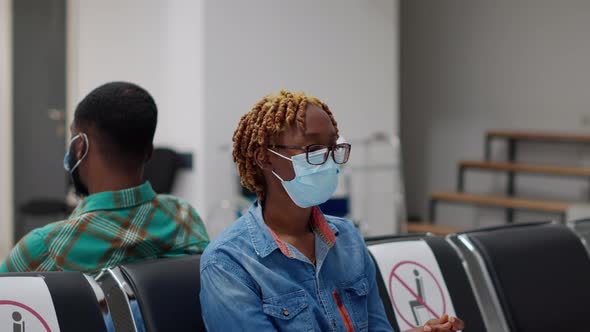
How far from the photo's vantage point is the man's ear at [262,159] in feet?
5.75

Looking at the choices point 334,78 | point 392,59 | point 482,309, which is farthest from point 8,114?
point 482,309

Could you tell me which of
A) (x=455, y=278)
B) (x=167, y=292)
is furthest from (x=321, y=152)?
(x=455, y=278)

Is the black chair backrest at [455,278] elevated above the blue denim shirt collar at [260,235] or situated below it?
below

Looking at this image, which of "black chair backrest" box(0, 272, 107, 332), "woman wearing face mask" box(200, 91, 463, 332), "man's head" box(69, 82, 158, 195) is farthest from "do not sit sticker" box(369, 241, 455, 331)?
"black chair backrest" box(0, 272, 107, 332)

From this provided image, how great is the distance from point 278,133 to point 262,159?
0.22ft

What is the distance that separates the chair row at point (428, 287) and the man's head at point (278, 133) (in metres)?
0.26

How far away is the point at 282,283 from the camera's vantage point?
166 centimetres

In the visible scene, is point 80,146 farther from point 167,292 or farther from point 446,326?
point 446,326

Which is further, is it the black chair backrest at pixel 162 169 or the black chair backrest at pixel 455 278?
the black chair backrest at pixel 162 169

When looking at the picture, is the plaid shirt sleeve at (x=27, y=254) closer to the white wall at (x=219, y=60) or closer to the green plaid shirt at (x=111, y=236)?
the green plaid shirt at (x=111, y=236)

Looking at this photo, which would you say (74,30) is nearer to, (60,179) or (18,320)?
(60,179)

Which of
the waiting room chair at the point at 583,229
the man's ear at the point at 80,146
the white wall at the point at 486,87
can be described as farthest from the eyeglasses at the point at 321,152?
the white wall at the point at 486,87

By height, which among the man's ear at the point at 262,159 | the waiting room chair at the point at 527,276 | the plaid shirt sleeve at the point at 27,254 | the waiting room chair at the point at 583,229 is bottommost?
the waiting room chair at the point at 527,276

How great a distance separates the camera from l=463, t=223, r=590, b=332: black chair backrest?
2.32 m
